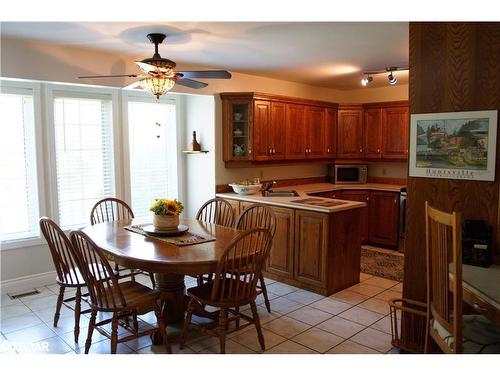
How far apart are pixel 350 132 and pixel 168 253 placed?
4.19m

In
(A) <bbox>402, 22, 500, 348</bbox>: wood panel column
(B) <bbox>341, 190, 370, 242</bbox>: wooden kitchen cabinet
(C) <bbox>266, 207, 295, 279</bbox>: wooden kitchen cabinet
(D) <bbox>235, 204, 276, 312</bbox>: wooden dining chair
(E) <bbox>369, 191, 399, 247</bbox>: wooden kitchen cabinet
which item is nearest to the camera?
(A) <bbox>402, 22, 500, 348</bbox>: wood panel column

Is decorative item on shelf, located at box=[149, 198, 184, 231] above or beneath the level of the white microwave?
beneath

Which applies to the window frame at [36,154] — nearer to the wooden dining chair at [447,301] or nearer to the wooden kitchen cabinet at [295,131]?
the wooden kitchen cabinet at [295,131]

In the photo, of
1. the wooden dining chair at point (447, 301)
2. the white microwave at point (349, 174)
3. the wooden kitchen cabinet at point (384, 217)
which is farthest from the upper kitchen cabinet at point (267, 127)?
the wooden dining chair at point (447, 301)

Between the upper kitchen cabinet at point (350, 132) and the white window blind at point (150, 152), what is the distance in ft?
8.32

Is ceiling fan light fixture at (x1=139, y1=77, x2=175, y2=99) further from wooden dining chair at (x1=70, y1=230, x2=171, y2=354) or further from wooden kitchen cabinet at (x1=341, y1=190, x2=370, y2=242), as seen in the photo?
wooden kitchen cabinet at (x1=341, y1=190, x2=370, y2=242)

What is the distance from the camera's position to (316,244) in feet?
13.3

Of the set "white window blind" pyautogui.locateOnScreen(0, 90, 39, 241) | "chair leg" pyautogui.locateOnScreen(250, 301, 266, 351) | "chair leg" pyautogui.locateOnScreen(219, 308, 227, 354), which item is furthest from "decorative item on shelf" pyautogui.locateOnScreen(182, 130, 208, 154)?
"chair leg" pyautogui.locateOnScreen(219, 308, 227, 354)

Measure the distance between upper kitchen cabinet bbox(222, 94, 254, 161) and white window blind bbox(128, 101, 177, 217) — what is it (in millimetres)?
896

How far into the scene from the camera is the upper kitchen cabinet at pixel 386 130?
5.77 m

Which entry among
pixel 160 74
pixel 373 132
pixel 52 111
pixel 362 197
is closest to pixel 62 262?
pixel 160 74

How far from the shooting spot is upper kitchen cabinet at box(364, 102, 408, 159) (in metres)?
5.77
